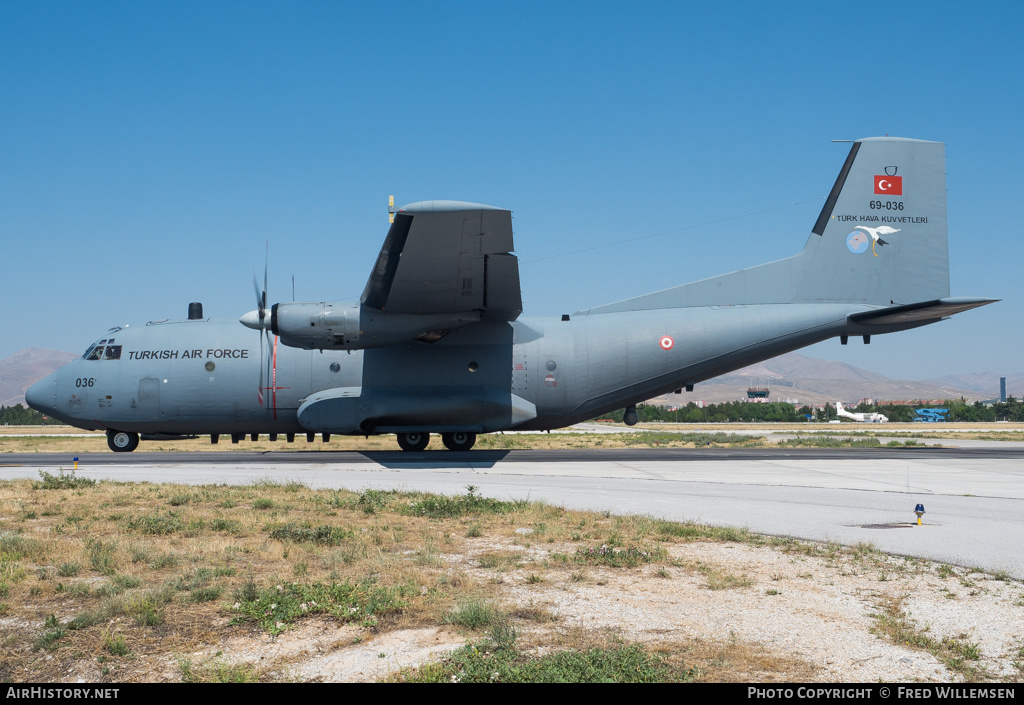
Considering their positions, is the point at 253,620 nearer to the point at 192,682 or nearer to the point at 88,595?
the point at 192,682

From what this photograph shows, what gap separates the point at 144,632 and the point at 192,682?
129 cm

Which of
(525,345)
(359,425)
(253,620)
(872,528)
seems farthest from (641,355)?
(253,620)

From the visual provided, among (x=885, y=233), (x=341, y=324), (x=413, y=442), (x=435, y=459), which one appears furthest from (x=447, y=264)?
(x=885, y=233)

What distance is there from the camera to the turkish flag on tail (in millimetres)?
22953

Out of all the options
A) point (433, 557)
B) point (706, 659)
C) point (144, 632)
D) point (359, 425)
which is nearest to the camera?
point (706, 659)

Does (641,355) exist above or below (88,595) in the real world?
above

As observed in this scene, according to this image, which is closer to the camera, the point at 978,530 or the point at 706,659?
the point at 706,659

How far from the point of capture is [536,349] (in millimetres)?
22281

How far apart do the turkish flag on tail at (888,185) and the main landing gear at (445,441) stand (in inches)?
604

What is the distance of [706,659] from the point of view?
5020mm

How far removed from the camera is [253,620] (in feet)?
19.7

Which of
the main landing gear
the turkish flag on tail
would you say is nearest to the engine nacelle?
the main landing gear

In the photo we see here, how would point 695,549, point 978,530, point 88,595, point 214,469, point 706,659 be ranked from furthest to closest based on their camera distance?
point 214,469, point 978,530, point 695,549, point 88,595, point 706,659
